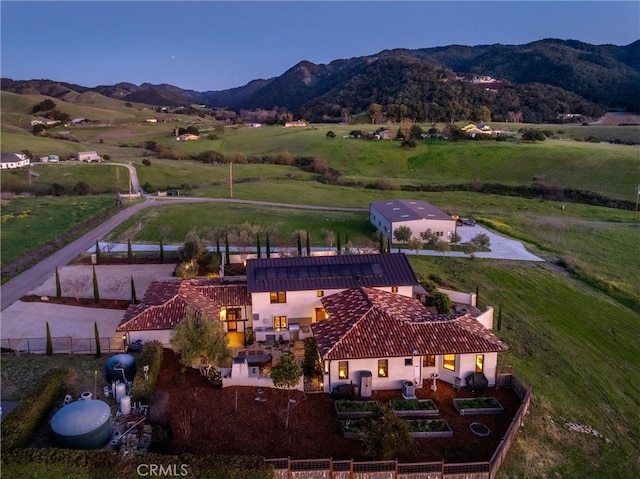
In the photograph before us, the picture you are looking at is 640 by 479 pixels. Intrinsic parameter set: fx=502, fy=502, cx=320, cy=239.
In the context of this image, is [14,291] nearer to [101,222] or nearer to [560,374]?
[101,222]

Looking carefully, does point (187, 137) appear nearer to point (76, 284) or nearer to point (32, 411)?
point (76, 284)

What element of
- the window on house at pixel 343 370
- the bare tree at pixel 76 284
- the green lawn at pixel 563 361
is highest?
the window on house at pixel 343 370

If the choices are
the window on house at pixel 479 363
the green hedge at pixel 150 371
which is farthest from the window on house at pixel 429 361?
the green hedge at pixel 150 371

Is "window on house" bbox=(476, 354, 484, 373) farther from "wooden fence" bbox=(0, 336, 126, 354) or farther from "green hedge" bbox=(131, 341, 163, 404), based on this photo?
"wooden fence" bbox=(0, 336, 126, 354)

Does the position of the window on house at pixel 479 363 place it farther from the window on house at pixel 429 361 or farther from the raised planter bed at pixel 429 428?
the raised planter bed at pixel 429 428

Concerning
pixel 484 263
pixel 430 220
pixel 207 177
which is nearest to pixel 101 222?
pixel 207 177

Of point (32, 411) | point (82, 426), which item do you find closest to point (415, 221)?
point (82, 426)
